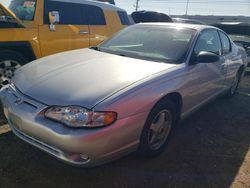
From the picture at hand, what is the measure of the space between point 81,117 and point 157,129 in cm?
110

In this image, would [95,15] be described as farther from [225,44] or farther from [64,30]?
[225,44]

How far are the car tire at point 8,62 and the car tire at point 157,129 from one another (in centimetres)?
280

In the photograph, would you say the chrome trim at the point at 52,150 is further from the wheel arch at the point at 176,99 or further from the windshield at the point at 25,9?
the windshield at the point at 25,9

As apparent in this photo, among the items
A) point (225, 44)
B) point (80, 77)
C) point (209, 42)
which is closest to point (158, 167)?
point (80, 77)

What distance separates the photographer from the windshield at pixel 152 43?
12.3 feet

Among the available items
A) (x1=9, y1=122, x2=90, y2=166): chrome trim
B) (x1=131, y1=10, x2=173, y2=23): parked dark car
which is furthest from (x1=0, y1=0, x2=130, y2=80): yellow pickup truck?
(x1=131, y1=10, x2=173, y2=23): parked dark car

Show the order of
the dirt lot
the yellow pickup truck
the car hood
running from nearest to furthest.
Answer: the car hood
the dirt lot
the yellow pickup truck

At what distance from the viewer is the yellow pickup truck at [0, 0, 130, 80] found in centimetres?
485

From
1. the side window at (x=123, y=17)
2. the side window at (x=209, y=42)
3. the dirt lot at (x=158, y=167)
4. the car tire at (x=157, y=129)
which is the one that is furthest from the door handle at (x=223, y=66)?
the side window at (x=123, y=17)

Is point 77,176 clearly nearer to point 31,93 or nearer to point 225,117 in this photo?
point 31,93

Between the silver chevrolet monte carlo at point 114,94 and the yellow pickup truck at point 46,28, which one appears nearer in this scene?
the silver chevrolet monte carlo at point 114,94

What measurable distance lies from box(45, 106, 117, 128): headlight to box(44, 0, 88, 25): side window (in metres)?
3.27

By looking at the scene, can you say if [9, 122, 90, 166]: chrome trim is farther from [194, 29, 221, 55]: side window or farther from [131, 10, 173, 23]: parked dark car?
[131, 10, 173, 23]: parked dark car

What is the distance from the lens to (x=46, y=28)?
5.38m
